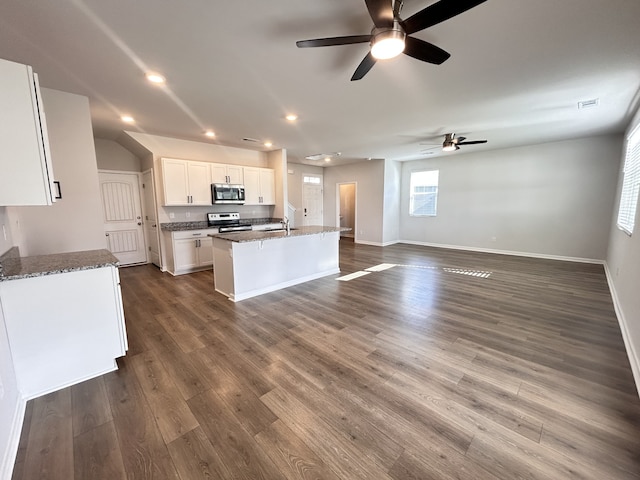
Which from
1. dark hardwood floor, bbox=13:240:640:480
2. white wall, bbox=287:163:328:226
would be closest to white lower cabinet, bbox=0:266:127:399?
dark hardwood floor, bbox=13:240:640:480

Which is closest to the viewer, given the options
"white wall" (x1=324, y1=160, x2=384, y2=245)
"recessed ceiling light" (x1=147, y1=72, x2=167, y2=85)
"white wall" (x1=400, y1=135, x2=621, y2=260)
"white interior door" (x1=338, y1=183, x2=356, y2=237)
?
"recessed ceiling light" (x1=147, y1=72, x2=167, y2=85)

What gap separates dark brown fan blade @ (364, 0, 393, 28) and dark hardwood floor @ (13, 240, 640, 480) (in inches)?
98.5

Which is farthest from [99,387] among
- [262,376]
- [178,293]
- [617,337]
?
[617,337]

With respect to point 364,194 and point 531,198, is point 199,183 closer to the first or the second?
point 364,194

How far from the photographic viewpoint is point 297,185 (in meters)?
8.55

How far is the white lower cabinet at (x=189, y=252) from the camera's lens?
4.98m

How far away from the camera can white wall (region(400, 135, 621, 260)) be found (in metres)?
5.54

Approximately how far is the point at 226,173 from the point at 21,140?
4118 millimetres

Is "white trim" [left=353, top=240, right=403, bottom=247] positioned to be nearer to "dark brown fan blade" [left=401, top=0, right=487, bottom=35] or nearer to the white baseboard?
"dark brown fan blade" [left=401, top=0, right=487, bottom=35]

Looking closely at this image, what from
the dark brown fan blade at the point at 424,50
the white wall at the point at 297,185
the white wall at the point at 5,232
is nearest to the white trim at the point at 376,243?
the white wall at the point at 297,185

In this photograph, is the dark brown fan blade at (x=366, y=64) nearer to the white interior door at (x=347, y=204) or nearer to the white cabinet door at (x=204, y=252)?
the white cabinet door at (x=204, y=252)

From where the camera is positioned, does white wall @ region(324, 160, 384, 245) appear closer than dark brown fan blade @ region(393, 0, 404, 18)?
No

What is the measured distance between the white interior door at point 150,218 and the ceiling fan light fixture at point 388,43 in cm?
492

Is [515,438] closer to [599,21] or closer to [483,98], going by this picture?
[599,21]
